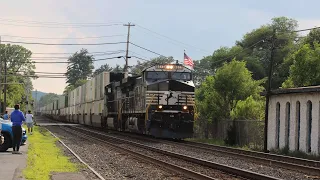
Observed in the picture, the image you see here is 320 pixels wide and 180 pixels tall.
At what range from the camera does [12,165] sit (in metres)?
13.7

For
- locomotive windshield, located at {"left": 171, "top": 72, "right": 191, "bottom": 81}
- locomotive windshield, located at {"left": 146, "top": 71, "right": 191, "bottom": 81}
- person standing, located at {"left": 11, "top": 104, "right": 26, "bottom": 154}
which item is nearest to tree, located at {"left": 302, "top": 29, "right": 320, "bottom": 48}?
locomotive windshield, located at {"left": 171, "top": 72, "right": 191, "bottom": 81}

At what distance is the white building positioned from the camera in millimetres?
21203

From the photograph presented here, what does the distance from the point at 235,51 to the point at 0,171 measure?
75558 mm

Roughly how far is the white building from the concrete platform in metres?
12.3

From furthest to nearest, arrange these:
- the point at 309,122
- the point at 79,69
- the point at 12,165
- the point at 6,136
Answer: the point at 79,69
the point at 309,122
the point at 6,136
the point at 12,165

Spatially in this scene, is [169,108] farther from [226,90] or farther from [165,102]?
[226,90]

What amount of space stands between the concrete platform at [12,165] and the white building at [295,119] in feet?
40.5

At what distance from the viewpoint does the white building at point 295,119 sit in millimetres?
21203

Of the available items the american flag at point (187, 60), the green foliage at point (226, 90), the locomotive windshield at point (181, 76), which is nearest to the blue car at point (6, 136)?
the locomotive windshield at point (181, 76)

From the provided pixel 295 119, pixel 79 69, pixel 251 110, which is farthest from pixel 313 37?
pixel 79 69

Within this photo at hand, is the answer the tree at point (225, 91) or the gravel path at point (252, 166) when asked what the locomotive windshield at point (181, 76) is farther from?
Result: the tree at point (225, 91)

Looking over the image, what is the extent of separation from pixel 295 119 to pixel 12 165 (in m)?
14.1

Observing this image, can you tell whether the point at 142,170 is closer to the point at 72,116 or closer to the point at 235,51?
the point at 72,116

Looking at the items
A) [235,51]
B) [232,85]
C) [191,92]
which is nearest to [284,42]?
[235,51]
